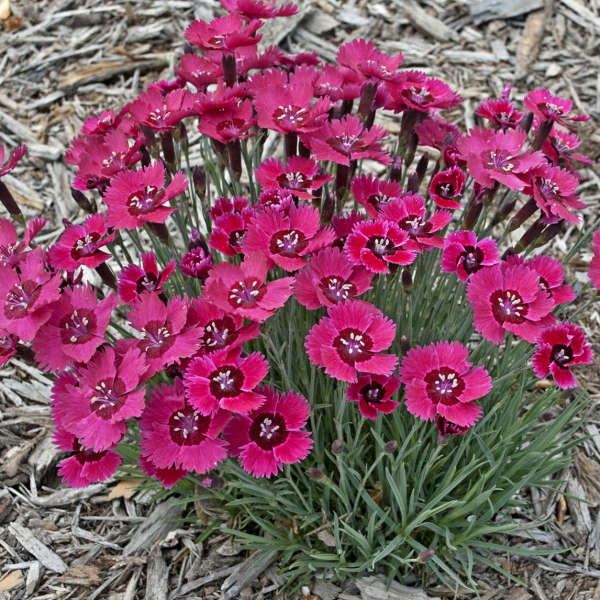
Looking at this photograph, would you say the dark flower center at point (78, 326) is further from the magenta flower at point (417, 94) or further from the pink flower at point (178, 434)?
the magenta flower at point (417, 94)

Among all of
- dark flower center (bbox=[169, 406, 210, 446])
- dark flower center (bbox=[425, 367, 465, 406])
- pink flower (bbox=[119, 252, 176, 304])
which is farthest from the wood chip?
dark flower center (bbox=[425, 367, 465, 406])

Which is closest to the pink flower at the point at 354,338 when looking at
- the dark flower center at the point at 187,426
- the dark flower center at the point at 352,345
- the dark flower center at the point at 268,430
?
the dark flower center at the point at 352,345

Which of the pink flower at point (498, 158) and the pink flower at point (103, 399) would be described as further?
the pink flower at point (498, 158)

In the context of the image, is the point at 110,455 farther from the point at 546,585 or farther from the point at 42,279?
the point at 546,585

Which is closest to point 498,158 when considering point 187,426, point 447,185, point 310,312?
point 447,185

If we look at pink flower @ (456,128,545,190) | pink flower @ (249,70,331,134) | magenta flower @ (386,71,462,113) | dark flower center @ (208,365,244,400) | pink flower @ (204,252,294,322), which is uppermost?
pink flower @ (249,70,331,134)

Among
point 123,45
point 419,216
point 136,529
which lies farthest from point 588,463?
point 123,45

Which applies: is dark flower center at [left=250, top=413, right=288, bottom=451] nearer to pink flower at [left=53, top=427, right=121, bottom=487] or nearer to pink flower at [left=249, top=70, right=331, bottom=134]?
pink flower at [left=53, top=427, right=121, bottom=487]
